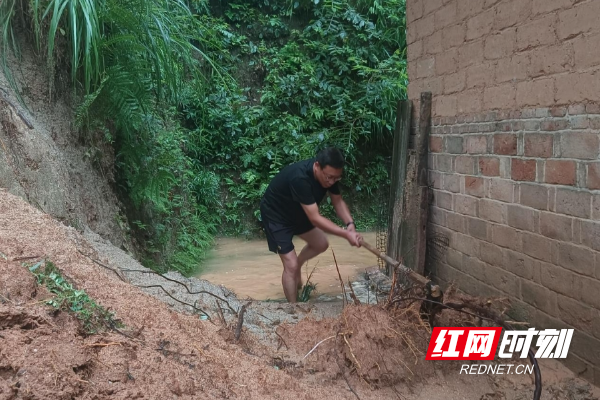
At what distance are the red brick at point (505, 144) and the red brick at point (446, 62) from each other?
32.8 inches

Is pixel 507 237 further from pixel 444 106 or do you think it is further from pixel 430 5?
pixel 430 5

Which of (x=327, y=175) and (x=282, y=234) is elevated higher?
(x=327, y=175)

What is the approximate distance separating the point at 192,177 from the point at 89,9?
17.2 feet

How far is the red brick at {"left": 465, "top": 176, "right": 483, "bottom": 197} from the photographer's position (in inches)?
151

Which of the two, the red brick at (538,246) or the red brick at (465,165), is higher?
the red brick at (465,165)

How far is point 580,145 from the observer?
109 inches

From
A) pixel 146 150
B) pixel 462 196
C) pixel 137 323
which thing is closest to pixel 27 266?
pixel 137 323

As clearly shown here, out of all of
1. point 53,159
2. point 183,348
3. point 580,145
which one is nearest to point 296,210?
point 53,159

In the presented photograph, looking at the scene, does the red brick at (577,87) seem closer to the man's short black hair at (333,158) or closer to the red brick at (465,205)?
the red brick at (465,205)

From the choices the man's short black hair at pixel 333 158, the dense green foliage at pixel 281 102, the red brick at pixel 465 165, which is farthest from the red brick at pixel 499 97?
the dense green foliage at pixel 281 102

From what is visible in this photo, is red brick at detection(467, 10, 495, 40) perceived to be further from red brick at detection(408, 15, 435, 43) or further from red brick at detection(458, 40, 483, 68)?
red brick at detection(408, 15, 435, 43)

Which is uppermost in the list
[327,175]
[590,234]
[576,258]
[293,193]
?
[327,175]

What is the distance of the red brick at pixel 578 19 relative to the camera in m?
2.64

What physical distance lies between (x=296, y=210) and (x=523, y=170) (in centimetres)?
202
